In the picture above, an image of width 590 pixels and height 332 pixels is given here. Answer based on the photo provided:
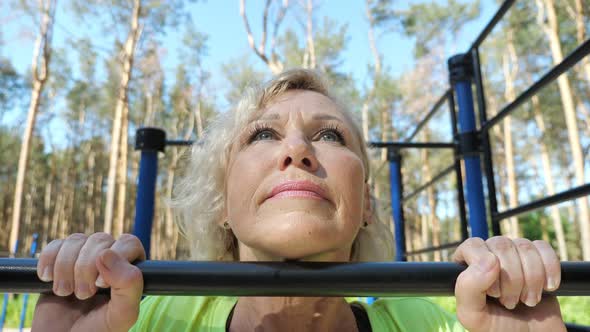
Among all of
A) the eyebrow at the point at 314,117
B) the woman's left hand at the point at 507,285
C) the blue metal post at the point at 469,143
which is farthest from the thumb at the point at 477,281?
the blue metal post at the point at 469,143

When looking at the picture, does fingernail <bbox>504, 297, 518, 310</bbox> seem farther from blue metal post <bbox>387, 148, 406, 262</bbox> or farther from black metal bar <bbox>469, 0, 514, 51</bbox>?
blue metal post <bbox>387, 148, 406, 262</bbox>

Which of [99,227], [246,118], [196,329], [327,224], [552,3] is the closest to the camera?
[327,224]

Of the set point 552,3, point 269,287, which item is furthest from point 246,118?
point 552,3

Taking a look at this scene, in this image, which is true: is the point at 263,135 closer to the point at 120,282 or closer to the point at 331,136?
the point at 331,136

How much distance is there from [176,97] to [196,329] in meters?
21.4

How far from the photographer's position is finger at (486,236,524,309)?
585 mm

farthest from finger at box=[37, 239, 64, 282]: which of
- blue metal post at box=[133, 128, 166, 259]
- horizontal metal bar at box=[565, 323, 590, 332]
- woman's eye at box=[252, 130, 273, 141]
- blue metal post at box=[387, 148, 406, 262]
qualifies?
blue metal post at box=[387, 148, 406, 262]

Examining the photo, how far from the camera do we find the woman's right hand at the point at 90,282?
0.57m

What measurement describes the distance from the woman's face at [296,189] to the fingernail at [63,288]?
35 cm

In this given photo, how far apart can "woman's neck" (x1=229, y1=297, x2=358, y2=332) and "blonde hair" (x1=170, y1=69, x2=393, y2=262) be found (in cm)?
28

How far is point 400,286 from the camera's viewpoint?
1.75 feet

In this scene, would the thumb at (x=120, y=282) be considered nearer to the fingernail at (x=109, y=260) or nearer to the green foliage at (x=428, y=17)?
the fingernail at (x=109, y=260)

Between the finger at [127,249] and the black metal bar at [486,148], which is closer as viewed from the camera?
the finger at [127,249]

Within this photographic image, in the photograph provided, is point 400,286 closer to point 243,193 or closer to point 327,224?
point 327,224
